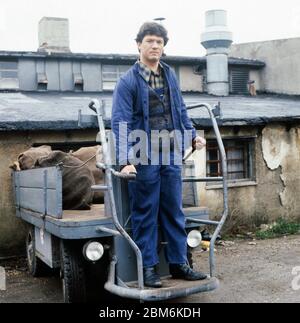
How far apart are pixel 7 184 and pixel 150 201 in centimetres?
432

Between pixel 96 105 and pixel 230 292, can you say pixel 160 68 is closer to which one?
pixel 96 105

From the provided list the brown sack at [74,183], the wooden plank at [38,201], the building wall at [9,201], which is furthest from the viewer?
the building wall at [9,201]

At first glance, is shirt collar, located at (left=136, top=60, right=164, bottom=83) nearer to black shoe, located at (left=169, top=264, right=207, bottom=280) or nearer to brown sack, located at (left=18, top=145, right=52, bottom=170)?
black shoe, located at (left=169, top=264, right=207, bottom=280)

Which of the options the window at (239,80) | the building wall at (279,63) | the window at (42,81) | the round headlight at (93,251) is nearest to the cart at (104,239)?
the round headlight at (93,251)

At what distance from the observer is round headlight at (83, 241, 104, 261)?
15.8 ft

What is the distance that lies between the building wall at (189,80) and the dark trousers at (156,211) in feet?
39.7

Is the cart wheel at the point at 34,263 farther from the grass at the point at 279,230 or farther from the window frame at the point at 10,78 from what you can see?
the window frame at the point at 10,78

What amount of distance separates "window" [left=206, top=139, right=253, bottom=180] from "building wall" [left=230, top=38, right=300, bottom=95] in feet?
21.8

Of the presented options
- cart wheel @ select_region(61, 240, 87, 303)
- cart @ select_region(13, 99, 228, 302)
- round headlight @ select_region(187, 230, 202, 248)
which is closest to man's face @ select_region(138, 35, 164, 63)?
cart @ select_region(13, 99, 228, 302)

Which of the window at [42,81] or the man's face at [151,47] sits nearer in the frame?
the man's face at [151,47]

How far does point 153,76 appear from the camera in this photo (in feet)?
15.5

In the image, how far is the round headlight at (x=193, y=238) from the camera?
5.32 meters

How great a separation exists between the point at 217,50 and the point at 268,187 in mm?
6230
